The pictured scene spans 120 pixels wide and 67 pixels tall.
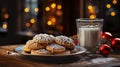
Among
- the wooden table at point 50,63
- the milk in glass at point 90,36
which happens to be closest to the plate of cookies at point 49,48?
the wooden table at point 50,63

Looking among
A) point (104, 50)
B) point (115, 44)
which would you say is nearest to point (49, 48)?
point (104, 50)

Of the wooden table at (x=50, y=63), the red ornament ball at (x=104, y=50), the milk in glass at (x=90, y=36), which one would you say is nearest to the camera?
the wooden table at (x=50, y=63)

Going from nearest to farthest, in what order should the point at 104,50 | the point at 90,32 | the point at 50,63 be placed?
the point at 50,63 → the point at 104,50 → the point at 90,32

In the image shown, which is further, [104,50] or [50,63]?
[104,50]

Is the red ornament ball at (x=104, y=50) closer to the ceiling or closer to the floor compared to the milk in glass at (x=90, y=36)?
closer to the floor

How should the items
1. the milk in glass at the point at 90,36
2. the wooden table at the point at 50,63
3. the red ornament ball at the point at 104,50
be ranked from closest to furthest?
the wooden table at the point at 50,63
the red ornament ball at the point at 104,50
the milk in glass at the point at 90,36

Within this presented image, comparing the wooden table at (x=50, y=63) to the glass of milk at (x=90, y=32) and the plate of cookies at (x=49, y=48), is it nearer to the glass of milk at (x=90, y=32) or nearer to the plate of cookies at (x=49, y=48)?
the plate of cookies at (x=49, y=48)

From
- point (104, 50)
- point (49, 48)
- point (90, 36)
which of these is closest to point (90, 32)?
point (90, 36)

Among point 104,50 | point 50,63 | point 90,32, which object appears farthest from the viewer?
point 90,32

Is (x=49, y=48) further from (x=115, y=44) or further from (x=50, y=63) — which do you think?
(x=115, y=44)

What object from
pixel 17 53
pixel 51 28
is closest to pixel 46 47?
pixel 17 53
